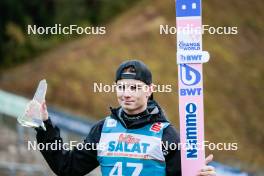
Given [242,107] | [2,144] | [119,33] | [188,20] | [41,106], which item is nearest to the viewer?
[188,20]

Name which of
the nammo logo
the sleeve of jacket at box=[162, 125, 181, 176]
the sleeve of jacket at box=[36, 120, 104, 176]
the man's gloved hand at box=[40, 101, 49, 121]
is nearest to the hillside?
the sleeve of jacket at box=[36, 120, 104, 176]

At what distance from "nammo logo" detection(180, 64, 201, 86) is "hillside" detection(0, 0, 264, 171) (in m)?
16.7

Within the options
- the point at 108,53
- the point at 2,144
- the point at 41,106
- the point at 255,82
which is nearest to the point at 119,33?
the point at 108,53

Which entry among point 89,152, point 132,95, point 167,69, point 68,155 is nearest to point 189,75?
point 132,95

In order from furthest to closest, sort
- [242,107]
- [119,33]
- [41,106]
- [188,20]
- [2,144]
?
[119,33] < [242,107] < [2,144] < [41,106] < [188,20]

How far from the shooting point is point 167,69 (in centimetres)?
2541

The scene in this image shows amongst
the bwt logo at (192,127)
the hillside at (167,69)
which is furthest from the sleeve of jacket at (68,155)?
the hillside at (167,69)

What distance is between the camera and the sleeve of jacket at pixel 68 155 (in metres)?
4.31

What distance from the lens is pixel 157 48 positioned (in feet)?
87.2

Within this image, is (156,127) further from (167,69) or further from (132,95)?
(167,69)

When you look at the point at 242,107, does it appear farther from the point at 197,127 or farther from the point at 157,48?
the point at 197,127

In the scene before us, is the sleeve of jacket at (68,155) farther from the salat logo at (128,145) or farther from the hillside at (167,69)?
the hillside at (167,69)

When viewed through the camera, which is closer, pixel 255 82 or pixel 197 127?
pixel 197 127

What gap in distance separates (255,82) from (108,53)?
608 centimetres
